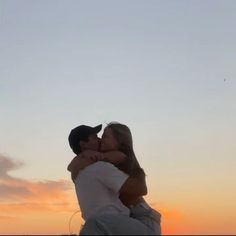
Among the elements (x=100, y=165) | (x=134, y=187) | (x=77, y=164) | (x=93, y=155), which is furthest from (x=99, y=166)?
(x=134, y=187)

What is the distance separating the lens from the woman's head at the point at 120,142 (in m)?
7.70

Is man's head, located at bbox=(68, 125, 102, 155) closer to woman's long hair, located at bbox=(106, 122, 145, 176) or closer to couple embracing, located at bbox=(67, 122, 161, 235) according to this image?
couple embracing, located at bbox=(67, 122, 161, 235)

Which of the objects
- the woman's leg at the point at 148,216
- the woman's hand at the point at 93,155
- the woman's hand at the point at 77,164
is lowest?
the woman's leg at the point at 148,216

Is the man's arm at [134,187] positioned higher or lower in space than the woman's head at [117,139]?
lower

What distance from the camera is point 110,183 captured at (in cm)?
721

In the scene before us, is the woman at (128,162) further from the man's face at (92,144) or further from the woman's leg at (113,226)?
the woman's leg at (113,226)

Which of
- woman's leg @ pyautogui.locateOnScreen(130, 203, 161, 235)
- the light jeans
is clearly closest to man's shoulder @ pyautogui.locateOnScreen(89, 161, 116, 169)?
the light jeans

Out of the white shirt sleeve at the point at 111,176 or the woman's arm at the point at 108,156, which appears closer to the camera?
the white shirt sleeve at the point at 111,176

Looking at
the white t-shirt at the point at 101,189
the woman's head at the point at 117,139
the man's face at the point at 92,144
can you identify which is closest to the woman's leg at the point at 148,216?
the white t-shirt at the point at 101,189

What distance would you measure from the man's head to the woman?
0.11 metres

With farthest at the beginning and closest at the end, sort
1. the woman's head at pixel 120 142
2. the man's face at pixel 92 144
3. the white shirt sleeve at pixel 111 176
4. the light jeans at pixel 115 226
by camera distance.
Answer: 1. the man's face at pixel 92 144
2. the woman's head at pixel 120 142
3. the white shirt sleeve at pixel 111 176
4. the light jeans at pixel 115 226

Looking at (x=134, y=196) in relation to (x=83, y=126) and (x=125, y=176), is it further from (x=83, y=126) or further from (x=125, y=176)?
(x=83, y=126)

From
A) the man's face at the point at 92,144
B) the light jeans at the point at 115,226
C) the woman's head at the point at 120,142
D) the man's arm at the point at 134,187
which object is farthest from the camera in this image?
the man's face at the point at 92,144

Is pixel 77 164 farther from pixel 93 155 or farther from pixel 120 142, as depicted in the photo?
pixel 120 142
